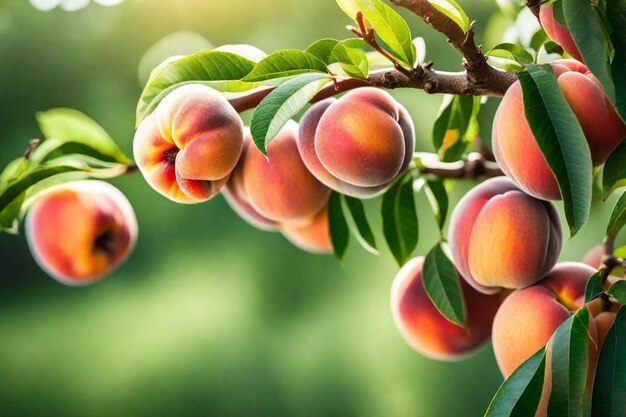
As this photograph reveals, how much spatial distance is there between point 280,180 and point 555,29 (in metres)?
0.21

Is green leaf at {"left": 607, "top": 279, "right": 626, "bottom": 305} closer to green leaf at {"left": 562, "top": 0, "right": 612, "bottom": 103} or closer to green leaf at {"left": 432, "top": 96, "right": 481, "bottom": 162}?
green leaf at {"left": 562, "top": 0, "right": 612, "bottom": 103}

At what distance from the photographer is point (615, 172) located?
17.7 inches

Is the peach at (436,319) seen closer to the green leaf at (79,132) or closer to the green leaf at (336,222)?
the green leaf at (336,222)

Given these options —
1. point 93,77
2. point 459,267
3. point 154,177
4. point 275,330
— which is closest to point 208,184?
point 154,177

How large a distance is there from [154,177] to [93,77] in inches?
101

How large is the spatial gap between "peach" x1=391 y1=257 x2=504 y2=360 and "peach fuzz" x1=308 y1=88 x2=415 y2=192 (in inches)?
5.5

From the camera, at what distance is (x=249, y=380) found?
8.55 ft

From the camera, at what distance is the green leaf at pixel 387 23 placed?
471 mm

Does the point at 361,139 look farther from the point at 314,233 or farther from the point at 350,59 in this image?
the point at 314,233

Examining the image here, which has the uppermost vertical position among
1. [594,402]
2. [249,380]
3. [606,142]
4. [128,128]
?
[128,128]

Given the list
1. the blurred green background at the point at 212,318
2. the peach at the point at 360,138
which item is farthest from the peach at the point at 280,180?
the blurred green background at the point at 212,318

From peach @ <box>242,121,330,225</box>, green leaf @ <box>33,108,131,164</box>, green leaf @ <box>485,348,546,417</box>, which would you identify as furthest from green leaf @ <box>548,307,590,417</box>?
green leaf @ <box>33,108,131,164</box>

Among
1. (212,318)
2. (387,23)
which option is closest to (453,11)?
(387,23)

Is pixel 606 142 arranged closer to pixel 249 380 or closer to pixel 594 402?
pixel 594 402
